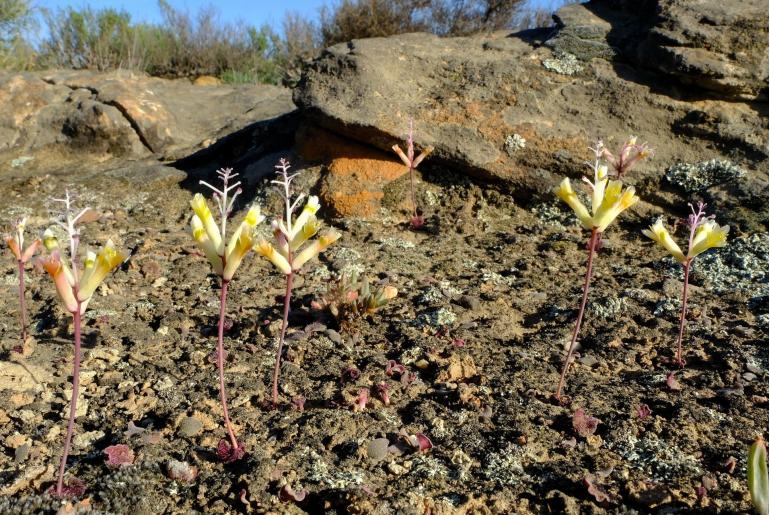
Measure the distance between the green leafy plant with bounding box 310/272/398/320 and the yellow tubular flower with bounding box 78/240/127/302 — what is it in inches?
55.5

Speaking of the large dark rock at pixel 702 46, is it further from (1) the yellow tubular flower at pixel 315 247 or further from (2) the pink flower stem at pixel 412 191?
(1) the yellow tubular flower at pixel 315 247

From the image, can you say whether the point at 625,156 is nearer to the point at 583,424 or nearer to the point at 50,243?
the point at 583,424

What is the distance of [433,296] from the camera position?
3482 mm

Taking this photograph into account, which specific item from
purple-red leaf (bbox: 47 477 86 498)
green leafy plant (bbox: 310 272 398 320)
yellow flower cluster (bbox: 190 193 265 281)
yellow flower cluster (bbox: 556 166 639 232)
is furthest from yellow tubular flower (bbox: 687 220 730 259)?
purple-red leaf (bbox: 47 477 86 498)

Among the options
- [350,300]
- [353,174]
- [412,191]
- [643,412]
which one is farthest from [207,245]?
[353,174]

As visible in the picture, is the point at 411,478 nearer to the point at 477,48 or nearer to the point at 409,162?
the point at 409,162

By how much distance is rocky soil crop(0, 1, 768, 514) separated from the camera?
218 centimetres

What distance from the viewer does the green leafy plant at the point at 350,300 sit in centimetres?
316

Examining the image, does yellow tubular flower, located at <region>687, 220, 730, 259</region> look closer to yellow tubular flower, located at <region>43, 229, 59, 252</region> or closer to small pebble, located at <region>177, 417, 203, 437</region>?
small pebble, located at <region>177, 417, 203, 437</region>

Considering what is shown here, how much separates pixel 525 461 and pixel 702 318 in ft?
4.87

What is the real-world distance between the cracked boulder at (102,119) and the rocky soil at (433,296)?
1.2 inches

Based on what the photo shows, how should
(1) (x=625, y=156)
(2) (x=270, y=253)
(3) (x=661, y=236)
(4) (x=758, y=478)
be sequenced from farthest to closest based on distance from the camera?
(1) (x=625, y=156) → (3) (x=661, y=236) → (2) (x=270, y=253) → (4) (x=758, y=478)

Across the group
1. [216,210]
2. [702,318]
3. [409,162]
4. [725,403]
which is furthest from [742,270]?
[216,210]

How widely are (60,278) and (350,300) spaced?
5.11 feet
